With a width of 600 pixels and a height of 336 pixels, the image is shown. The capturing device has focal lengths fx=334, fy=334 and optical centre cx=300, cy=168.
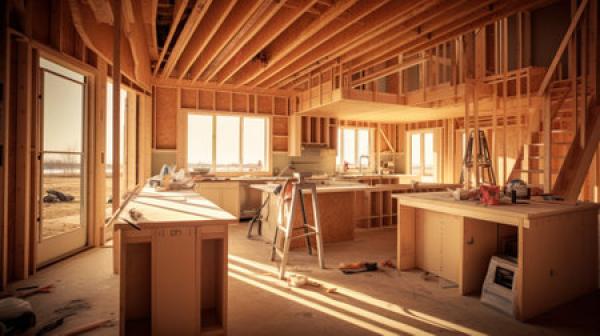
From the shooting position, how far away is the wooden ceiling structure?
4230mm

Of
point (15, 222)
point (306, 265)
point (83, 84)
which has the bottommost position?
point (306, 265)

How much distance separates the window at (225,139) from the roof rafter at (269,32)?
6.01 ft

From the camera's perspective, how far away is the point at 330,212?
18.6 ft

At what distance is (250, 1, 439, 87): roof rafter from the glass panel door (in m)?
3.63

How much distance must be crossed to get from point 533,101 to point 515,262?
4835mm

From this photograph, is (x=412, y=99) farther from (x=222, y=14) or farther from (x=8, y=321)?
(x=8, y=321)

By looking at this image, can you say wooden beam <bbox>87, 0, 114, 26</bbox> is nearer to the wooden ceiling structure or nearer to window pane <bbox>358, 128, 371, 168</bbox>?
the wooden ceiling structure

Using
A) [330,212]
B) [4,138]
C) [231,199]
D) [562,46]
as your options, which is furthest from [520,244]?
[231,199]

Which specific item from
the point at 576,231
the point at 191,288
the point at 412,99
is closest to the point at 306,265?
the point at 191,288

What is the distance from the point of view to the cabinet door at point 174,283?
2.33 meters

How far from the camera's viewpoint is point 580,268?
3383 mm

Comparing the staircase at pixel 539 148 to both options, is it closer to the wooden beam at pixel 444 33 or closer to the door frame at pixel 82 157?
the wooden beam at pixel 444 33

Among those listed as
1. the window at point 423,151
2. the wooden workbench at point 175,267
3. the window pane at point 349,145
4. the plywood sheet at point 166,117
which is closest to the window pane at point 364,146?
the window pane at point 349,145

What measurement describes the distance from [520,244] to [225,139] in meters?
13.8
